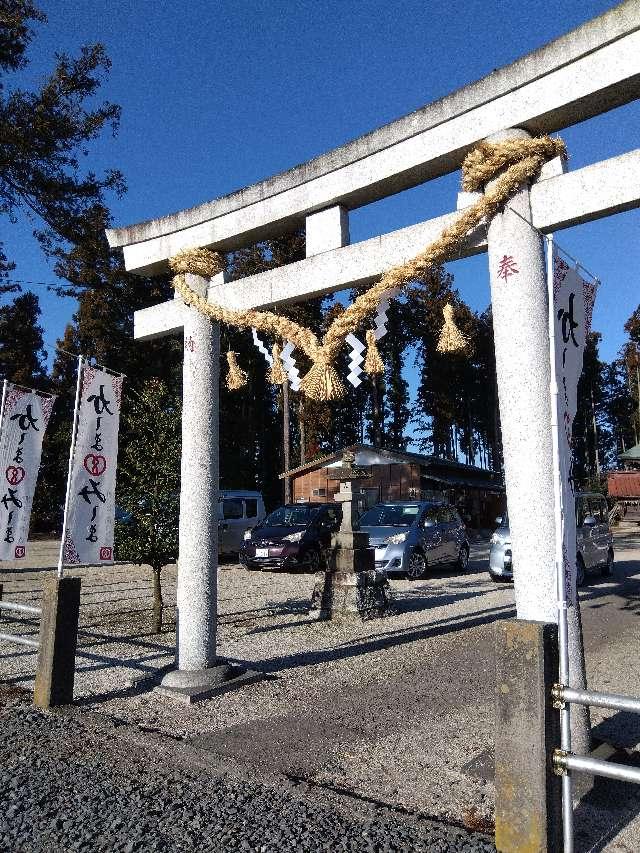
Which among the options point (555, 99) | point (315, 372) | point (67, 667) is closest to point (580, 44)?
point (555, 99)

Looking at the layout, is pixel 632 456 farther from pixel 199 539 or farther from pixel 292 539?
pixel 199 539

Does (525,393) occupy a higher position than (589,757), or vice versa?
(525,393)

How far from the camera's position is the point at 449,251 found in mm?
4375

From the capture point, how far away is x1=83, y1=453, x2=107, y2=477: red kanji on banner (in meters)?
5.82

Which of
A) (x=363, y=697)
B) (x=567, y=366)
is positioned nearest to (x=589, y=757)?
(x=567, y=366)

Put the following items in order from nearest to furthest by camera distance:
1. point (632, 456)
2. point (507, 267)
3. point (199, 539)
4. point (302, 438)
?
point (507, 267)
point (199, 539)
point (302, 438)
point (632, 456)

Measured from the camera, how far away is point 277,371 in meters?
5.76

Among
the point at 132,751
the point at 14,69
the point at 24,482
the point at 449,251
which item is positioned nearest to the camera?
the point at 132,751

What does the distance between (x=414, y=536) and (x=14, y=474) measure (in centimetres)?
861

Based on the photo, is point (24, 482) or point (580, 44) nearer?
Answer: point (580, 44)

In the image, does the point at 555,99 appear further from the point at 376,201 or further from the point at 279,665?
the point at 279,665

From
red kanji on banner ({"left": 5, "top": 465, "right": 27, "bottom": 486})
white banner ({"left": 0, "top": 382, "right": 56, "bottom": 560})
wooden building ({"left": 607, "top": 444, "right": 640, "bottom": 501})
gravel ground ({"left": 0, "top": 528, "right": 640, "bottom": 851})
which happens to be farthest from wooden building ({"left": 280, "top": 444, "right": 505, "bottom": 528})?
red kanji on banner ({"left": 5, "top": 465, "right": 27, "bottom": 486})

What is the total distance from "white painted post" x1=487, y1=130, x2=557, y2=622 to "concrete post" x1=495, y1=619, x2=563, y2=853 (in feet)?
2.64

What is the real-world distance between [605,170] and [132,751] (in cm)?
473
